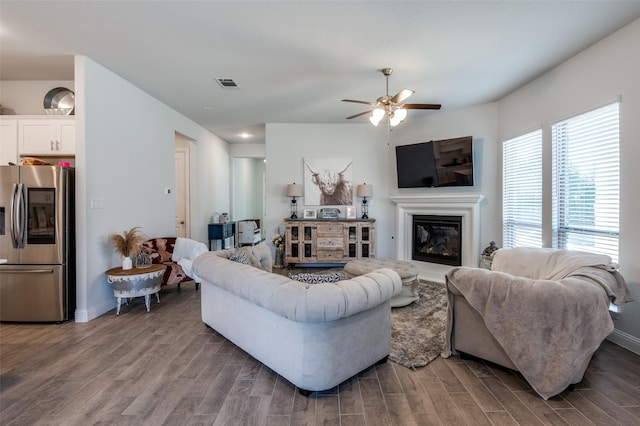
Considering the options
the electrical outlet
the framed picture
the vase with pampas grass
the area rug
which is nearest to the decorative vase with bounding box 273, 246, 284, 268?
the framed picture

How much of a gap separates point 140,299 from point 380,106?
158 inches

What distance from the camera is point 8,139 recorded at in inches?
134

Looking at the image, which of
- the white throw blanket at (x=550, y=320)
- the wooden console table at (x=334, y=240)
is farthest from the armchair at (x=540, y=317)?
the wooden console table at (x=334, y=240)

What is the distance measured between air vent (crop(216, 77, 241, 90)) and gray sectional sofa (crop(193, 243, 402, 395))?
8.21 ft

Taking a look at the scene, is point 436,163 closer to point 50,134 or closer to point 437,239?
point 437,239

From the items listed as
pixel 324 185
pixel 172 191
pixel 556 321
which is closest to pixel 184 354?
pixel 556 321

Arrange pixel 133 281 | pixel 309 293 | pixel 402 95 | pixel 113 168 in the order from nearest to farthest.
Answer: pixel 309 293
pixel 402 95
pixel 133 281
pixel 113 168

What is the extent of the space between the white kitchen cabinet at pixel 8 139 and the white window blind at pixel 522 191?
6.43m

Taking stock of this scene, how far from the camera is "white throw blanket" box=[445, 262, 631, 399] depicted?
1788mm

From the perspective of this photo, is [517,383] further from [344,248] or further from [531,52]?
[344,248]

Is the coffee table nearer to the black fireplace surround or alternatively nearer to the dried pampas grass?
the black fireplace surround

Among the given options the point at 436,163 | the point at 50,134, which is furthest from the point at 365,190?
the point at 50,134

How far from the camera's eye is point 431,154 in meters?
4.94

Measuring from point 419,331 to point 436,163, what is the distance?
3.08 m
